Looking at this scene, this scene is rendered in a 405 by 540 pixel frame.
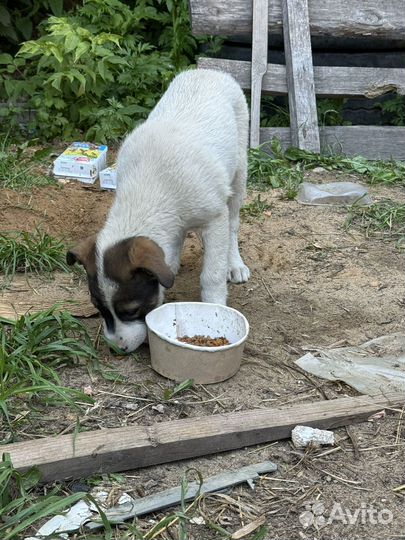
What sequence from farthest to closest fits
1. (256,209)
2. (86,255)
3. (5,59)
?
(5,59), (256,209), (86,255)

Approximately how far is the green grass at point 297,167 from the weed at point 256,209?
0.39 metres

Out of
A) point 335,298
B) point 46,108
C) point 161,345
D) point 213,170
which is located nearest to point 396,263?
point 335,298

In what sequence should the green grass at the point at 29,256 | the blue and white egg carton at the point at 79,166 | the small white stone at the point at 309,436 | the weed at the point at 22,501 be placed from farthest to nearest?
the blue and white egg carton at the point at 79,166 → the green grass at the point at 29,256 → the small white stone at the point at 309,436 → the weed at the point at 22,501

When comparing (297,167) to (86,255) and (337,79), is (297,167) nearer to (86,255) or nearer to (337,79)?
(337,79)

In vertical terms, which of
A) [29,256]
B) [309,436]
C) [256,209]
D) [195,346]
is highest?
[195,346]

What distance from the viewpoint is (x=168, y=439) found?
381 centimetres

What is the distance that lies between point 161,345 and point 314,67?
536 centimetres

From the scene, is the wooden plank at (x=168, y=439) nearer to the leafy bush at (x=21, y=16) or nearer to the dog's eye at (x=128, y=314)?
the dog's eye at (x=128, y=314)

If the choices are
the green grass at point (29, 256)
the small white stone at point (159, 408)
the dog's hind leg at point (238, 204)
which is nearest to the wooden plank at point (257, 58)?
the dog's hind leg at point (238, 204)

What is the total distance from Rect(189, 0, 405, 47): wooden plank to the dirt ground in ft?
7.34

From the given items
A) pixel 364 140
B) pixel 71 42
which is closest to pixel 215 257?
pixel 71 42

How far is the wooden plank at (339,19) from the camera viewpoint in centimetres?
871

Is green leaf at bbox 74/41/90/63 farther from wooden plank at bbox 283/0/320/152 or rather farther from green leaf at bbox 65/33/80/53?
wooden plank at bbox 283/0/320/152

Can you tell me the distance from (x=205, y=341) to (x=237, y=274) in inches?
54.1
